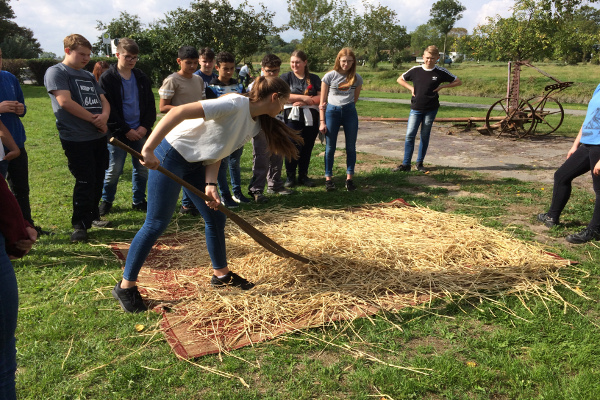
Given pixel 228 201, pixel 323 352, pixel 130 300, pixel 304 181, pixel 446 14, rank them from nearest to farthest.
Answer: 1. pixel 323 352
2. pixel 130 300
3. pixel 228 201
4. pixel 304 181
5. pixel 446 14

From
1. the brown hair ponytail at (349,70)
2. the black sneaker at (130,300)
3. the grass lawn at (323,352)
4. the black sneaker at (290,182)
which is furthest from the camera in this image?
the black sneaker at (290,182)

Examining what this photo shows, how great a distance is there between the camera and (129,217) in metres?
5.48

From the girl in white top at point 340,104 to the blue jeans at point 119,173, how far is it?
2.58 meters

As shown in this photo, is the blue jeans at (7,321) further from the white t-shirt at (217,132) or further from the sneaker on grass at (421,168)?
the sneaker on grass at (421,168)

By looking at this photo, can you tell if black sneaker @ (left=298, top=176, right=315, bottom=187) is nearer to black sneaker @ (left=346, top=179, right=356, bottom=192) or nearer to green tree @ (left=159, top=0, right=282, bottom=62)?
black sneaker @ (left=346, top=179, right=356, bottom=192)

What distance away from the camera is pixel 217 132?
301 centimetres

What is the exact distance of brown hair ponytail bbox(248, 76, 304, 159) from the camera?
3080 mm

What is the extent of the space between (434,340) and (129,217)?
3.92 metres

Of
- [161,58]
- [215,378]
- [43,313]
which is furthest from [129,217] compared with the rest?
[161,58]

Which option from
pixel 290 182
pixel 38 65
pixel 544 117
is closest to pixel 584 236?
pixel 290 182

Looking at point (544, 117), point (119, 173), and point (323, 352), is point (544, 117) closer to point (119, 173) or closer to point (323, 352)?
point (119, 173)

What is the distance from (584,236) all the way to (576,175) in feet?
2.35

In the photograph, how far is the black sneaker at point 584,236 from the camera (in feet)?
15.1

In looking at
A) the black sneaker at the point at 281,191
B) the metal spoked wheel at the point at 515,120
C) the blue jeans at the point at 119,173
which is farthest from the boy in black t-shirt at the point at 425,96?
the blue jeans at the point at 119,173
